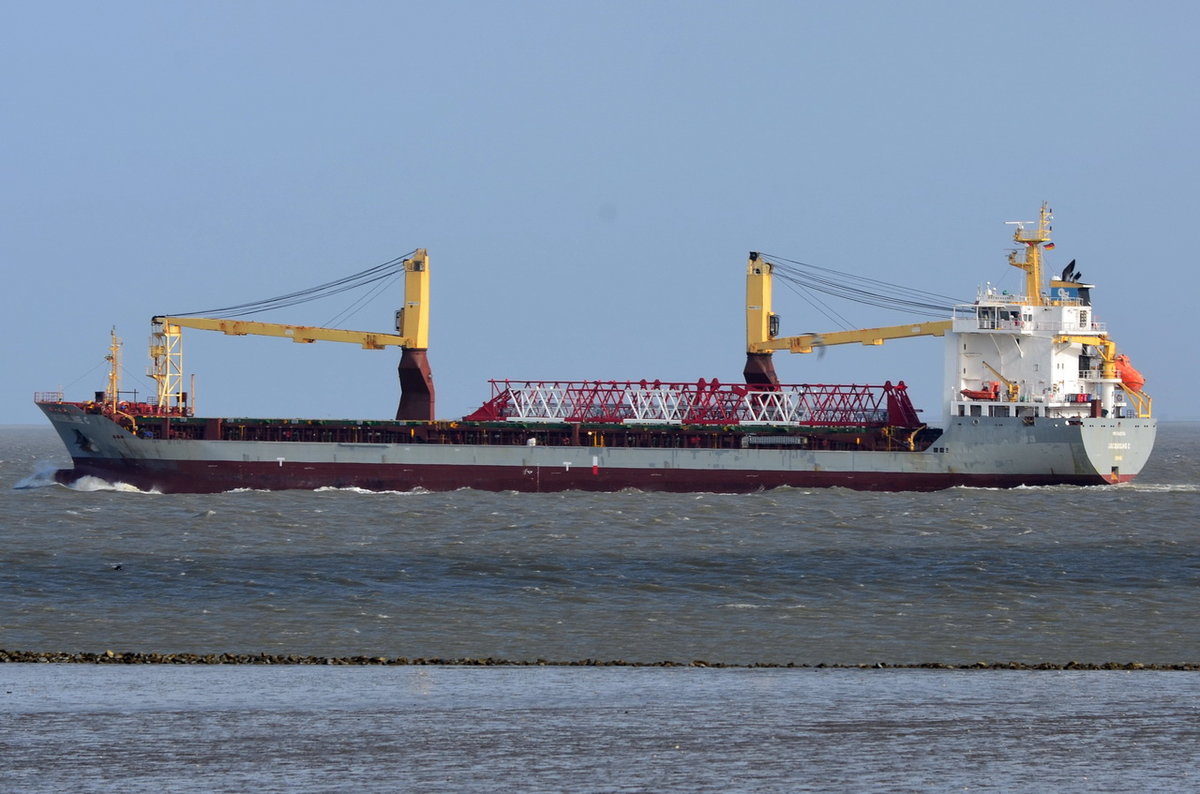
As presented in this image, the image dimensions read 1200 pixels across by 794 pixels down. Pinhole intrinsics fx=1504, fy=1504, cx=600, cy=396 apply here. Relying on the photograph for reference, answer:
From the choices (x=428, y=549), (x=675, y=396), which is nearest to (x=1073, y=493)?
(x=675, y=396)

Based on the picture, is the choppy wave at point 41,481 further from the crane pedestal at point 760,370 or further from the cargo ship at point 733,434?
the crane pedestal at point 760,370

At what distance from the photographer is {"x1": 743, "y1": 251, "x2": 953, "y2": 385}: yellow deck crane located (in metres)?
65.9

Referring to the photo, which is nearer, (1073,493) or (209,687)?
(209,687)

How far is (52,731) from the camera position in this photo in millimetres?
16391

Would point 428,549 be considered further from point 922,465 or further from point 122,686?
point 922,465

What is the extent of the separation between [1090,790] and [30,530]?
36.4 meters

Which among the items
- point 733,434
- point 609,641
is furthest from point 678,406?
point 609,641

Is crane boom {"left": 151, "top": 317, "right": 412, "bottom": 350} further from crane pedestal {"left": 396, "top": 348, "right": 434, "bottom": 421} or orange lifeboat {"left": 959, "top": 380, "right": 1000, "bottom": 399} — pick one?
orange lifeboat {"left": 959, "top": 380, "right": 1000, "bottom": 399}

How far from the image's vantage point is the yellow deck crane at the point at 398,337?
6562cm

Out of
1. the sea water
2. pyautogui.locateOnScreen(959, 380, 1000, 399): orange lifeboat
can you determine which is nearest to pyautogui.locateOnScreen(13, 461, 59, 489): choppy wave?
the sea water

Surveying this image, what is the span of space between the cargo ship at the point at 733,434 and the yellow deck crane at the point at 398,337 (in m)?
1.56

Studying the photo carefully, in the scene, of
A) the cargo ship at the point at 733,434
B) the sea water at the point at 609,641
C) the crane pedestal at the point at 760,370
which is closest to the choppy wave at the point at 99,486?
the cargo ship at the point at 733,434

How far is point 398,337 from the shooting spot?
66.8 metres

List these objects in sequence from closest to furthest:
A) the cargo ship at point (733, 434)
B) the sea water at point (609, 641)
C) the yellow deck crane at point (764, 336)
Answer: the sea water at point (609, 641), the cargo ship at point (733, 434), the yellow deck crane at point (764, 336)
